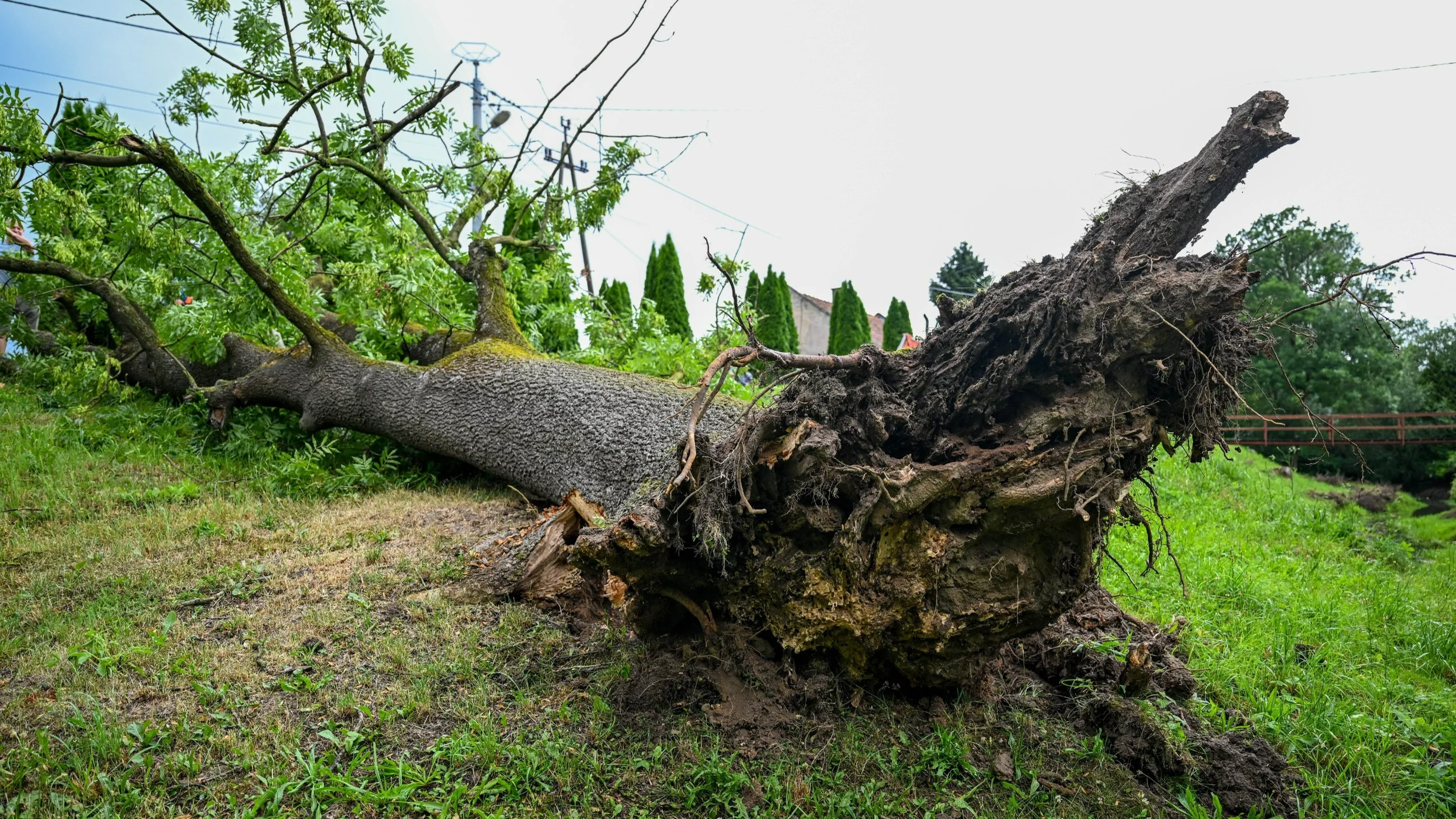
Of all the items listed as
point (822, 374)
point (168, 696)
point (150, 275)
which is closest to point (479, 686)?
point (168, 696)

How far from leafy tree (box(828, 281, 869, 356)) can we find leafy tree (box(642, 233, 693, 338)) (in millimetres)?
6292

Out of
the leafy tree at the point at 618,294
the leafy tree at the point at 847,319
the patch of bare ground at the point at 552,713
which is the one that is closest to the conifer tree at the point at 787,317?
the leafy tree at the point at 847,319

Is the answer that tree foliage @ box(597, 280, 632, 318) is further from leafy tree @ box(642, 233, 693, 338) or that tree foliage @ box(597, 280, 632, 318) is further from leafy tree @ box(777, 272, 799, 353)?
leafy tree @ box(777, 272, 799, 353)

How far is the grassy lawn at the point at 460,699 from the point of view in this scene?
2.61m

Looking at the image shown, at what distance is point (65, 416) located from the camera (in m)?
7.52

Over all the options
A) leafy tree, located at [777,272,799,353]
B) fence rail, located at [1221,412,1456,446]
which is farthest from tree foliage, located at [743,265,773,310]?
leafy tree, located at [777,272,799,353]

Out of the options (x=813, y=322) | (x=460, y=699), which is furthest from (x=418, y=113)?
(x=813, y=322)

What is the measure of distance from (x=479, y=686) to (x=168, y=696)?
4.16 ft

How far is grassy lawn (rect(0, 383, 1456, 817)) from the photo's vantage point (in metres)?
2.61

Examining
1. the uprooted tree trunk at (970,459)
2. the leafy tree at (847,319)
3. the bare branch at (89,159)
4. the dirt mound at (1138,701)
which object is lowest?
the dirt mound at (1138,701)

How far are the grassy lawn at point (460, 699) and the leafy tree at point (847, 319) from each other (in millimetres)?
21132

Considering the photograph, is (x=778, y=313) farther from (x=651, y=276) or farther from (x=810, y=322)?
(x=810, y=322)

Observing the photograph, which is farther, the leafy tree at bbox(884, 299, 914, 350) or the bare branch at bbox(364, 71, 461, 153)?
the leafy tree at bbox(884, 299, 914, 350)

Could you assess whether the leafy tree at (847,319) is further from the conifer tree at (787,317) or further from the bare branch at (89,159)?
the bare branch at (89,159)
